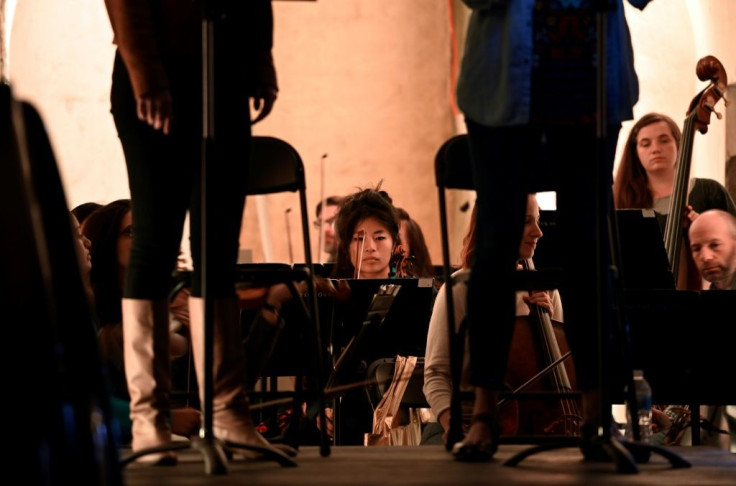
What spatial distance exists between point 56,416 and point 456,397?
139 centimetres

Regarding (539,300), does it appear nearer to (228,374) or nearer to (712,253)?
(712,253)

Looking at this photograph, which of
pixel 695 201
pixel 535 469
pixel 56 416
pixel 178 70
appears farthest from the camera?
pixel 695 201

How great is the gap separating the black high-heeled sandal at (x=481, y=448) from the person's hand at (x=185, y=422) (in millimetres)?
1087

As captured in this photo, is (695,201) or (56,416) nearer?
(56,416)

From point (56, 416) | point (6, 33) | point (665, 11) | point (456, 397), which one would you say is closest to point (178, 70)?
point (456, 397)

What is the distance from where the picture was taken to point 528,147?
7.22 ft

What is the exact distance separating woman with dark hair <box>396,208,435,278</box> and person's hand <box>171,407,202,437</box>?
6.13ft

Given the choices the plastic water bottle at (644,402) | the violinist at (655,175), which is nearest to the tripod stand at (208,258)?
the plastic water bottle at (644,402)

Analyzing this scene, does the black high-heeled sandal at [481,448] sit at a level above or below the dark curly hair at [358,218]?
below

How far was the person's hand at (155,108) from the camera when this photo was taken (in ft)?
6.91

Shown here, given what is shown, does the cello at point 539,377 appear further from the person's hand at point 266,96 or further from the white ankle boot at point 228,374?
the person's hand at point 266,96

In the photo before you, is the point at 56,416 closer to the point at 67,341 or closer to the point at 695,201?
the point at 67,341

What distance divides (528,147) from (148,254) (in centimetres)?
80

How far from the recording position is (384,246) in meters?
4.56
